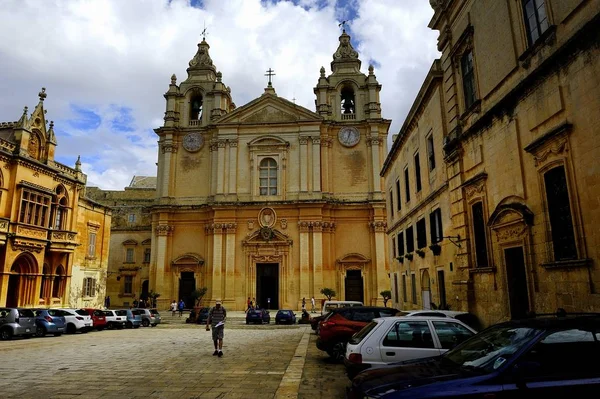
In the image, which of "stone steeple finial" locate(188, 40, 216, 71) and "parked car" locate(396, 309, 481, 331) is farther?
"stone steeple finial" locate(188, 40, 216, 71)

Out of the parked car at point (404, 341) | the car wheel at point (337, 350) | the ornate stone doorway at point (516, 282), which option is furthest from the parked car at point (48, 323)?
the ornate stone doorway at point (516, 282)

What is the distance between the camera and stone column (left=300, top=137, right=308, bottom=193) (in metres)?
35.9

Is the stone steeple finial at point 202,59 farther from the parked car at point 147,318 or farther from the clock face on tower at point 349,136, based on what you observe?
the parked car at point 147,318

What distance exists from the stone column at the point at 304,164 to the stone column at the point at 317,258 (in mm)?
3570

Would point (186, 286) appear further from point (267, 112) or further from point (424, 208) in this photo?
point (424, 208)

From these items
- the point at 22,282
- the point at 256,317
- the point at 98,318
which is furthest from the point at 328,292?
the point at 22,282

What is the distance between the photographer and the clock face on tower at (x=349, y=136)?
122 ft

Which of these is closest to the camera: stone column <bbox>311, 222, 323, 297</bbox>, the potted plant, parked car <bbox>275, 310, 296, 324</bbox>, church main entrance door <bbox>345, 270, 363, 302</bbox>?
the potted plant

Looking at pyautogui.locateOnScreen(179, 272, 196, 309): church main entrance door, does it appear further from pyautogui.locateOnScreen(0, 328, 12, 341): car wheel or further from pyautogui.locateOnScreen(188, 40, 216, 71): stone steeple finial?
pyautogui.locateOnScreen(188, 40, 216, 71): stone steeple finial

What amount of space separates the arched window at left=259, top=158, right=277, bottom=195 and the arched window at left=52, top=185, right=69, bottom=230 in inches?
599

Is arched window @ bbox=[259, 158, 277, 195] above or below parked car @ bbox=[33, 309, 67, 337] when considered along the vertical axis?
above

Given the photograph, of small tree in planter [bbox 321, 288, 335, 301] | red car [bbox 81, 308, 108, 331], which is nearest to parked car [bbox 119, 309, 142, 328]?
red car [bbox 81, 308, 108, 331]

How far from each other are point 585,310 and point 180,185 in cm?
3441

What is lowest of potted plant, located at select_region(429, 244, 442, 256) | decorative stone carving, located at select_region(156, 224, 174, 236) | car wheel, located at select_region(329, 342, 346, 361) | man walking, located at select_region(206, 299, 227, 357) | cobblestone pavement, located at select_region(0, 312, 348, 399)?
cobblestone pavement, located at select_region(0, 312, 348, 399)
